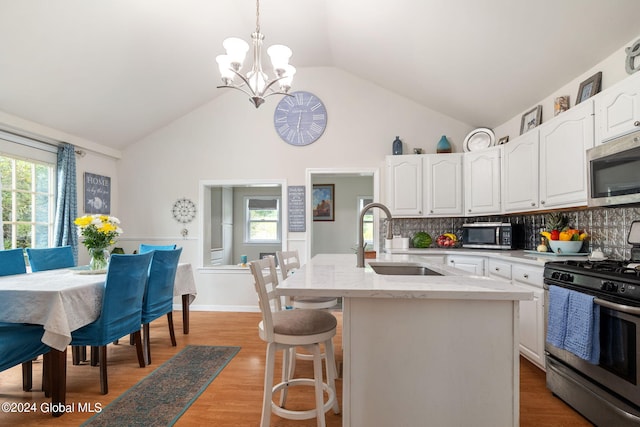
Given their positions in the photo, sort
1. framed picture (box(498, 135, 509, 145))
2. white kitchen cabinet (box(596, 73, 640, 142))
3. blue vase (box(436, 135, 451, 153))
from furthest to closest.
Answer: blue vase (box(436, 135, 451, 153)) < framed picture (box(498, 135, 509, 145)) < white kitchen cabinet (box(596, 73, 640, 142))

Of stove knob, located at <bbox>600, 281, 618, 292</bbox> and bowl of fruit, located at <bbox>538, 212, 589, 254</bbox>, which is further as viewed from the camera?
bowl of fruit, located at <bbox>538, 212, 589, 254</bbox>

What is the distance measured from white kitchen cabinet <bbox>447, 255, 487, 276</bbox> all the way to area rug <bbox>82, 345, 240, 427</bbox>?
97.6 inches

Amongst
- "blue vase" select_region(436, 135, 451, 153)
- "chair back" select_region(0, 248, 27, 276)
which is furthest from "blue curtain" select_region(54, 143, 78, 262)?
"blue vase" select_region(436, 135, 451, 153)

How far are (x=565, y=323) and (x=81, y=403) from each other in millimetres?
3149

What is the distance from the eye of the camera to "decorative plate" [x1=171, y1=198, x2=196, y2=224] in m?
4.69

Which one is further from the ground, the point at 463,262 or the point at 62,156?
the point at 62,156

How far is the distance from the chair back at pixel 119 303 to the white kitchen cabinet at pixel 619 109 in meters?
3.39

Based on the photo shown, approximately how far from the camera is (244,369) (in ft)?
8.79

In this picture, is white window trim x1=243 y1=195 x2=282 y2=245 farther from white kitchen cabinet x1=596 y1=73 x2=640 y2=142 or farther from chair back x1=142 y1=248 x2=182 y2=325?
white kitchen cabinet x1=596 y1=73 x2=640 y2=142

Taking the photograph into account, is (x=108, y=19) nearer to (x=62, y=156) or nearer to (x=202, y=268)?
(x=62, y=156)

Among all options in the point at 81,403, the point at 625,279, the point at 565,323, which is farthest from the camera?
the point at 81,403

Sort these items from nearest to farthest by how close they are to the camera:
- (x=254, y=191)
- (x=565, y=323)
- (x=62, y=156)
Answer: (x=565, y=323) → (x=62, y=156) → (x=254, y=191)

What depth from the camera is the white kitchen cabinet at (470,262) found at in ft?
11.1

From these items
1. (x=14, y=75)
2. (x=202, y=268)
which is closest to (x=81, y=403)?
(x=202, y=268)
